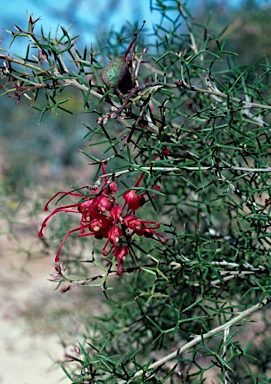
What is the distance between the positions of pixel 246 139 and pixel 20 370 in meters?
3.19

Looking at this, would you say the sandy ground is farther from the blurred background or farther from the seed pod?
the seed pod

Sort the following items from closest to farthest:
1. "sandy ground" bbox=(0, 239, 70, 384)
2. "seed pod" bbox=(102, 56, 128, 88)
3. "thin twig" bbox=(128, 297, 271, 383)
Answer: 1. "seed pod" bbox=(102, 56, 128, 88)
2. "thin twig" bbox=(128, 297, 271, 383)
3. "sandy ground" bbox=(0, 239, 70, 384)

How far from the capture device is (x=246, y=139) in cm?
97

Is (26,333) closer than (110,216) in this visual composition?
No

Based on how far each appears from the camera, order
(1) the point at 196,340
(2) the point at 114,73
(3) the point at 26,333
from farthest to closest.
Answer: (3) the point at 26,333 → (1) the point at 196,340 → (2) the point at 114,73

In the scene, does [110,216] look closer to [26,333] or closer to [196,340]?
[196,340]

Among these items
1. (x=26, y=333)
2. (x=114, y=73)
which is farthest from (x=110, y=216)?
(x=26, y=333)

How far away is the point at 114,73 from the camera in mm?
763

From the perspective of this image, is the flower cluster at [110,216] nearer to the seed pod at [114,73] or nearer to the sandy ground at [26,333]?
the seed pod at [114,73]

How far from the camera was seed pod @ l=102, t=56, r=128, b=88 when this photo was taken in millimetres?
762

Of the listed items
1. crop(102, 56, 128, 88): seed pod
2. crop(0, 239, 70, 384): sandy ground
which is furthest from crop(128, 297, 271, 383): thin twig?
crop(0, 239, 70, 384): sandy ground

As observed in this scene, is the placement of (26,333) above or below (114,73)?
above

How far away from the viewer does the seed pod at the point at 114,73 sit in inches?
30.0

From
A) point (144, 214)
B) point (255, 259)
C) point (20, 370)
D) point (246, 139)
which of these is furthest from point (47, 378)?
point (246, 139)
